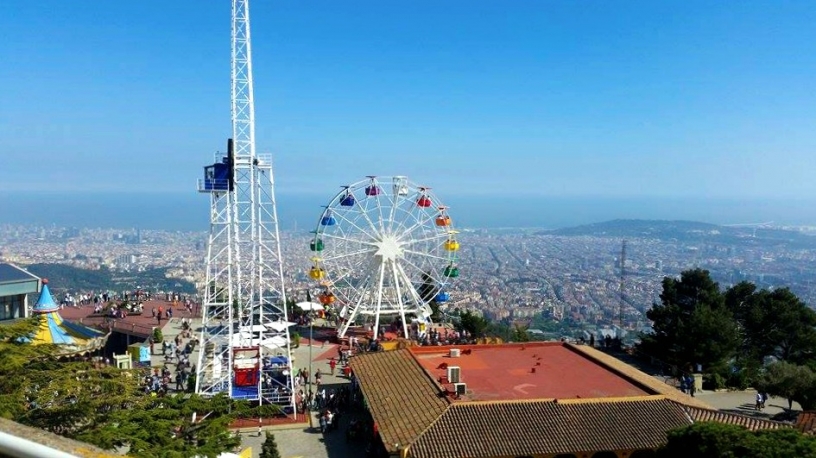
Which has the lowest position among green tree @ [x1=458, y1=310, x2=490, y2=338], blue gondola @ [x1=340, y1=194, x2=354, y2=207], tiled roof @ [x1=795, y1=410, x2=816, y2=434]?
green tree @ [x1=458, y1=310, x2=490, y2=338]

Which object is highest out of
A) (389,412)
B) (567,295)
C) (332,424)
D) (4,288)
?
(4,288)

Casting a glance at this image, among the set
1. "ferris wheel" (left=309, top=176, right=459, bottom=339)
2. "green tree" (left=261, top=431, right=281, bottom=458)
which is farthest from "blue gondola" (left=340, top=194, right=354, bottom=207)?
"green tree" (left=261, top=431, right=281, bottom=458)

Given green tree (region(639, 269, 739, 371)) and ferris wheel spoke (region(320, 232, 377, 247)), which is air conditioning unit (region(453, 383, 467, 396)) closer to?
green tree (region(639, 269, 739, 371))

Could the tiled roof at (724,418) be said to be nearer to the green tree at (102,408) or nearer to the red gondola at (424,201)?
the green tree at (102,408)

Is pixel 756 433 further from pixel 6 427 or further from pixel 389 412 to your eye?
pixel 6 427

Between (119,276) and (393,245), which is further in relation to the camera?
(119,276)

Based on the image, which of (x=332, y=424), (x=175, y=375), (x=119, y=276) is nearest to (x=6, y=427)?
(x=332, y=424)
